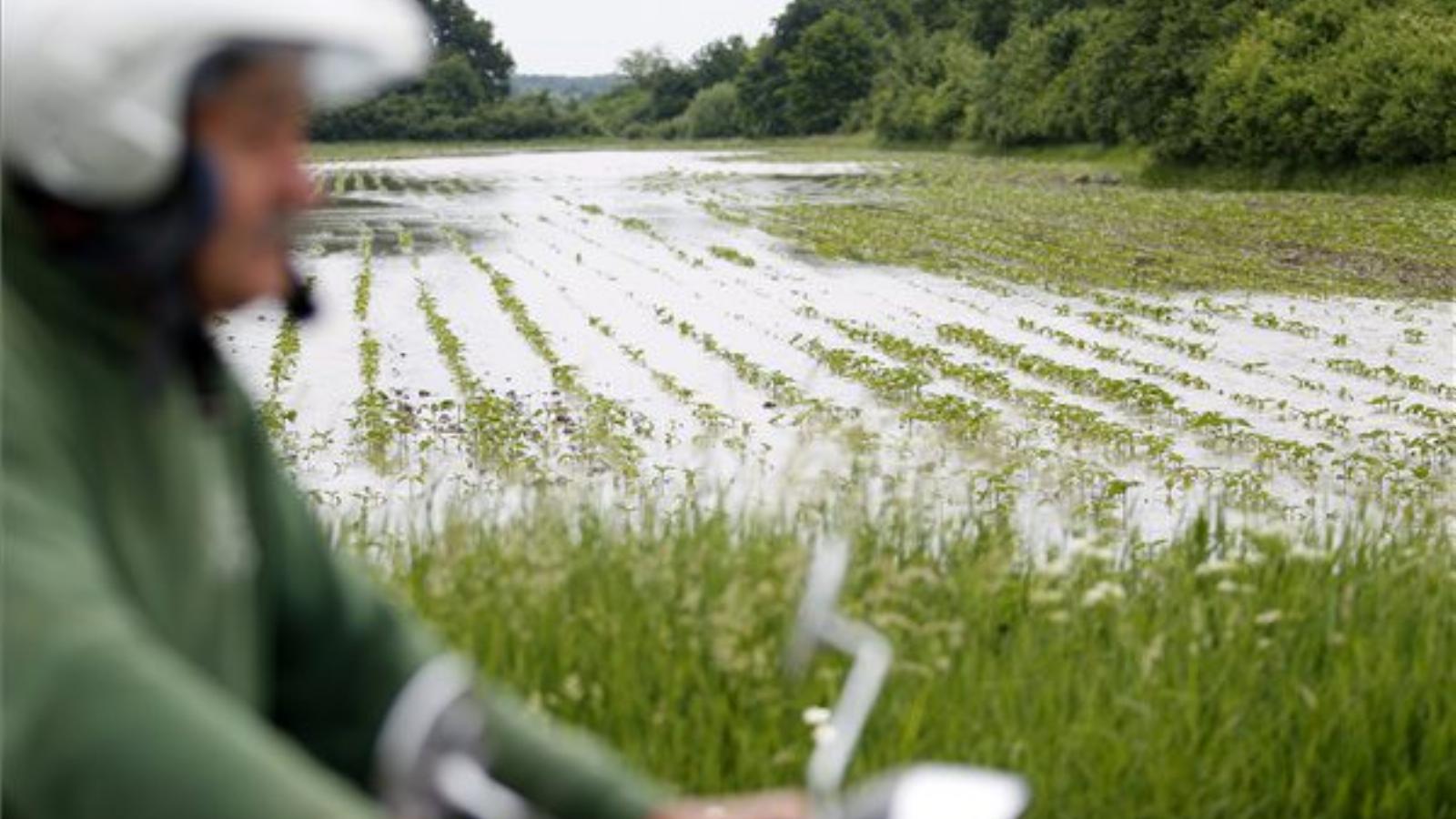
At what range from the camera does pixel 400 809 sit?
1095 mm

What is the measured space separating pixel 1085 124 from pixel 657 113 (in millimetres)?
79755

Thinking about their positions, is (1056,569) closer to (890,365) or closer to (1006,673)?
(1006,673)

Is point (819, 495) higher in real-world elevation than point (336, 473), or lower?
higher

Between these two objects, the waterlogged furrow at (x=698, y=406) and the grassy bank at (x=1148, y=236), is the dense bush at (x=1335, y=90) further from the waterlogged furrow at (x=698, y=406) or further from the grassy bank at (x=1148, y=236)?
the waterlogged furrow at (x=698, y=406)

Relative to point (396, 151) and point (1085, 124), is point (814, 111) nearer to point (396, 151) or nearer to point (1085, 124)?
point (396, 151)

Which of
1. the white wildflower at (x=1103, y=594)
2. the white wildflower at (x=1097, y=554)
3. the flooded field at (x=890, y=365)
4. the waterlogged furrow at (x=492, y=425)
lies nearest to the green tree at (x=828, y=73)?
the flooded field at (x=890, y=365)

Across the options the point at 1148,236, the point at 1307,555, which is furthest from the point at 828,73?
the point at 1307,555

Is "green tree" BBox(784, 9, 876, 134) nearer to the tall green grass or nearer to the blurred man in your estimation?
the tall green grass

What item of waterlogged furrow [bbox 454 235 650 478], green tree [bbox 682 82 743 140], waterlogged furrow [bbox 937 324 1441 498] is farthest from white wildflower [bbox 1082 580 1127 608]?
green tree [bbox 682 82 743 140]

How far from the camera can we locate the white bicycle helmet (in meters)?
1.05

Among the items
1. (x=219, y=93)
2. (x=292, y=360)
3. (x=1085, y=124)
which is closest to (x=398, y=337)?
(x=292, y=360)

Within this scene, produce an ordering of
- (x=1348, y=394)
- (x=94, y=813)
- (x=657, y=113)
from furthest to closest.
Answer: (x=657, y=113), (x=1348, y=394), (x=94, y=813)

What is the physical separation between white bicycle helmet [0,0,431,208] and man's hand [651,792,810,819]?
0.57 metres

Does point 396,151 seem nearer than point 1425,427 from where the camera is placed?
No
